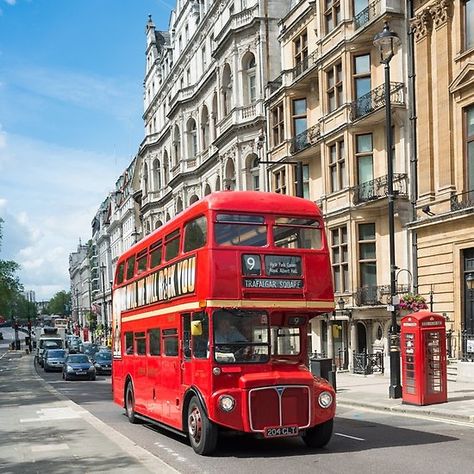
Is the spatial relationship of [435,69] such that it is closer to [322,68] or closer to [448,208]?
[448,208]

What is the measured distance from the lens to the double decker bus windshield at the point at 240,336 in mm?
11945

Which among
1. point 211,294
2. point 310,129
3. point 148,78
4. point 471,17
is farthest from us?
point 148,78

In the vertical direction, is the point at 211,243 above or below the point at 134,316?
above

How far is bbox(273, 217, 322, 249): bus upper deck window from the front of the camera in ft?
41.3

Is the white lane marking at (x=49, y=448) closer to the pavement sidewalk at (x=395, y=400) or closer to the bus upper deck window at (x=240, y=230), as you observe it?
the bus upper deck window at (x=240, y=230)

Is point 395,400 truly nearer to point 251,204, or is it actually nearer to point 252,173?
point 251,204

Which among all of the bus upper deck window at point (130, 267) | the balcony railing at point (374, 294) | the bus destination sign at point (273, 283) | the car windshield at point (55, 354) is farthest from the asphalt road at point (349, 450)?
the car windshield at point (55, 354)

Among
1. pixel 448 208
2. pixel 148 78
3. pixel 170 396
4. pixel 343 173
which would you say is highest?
pixel 148 78

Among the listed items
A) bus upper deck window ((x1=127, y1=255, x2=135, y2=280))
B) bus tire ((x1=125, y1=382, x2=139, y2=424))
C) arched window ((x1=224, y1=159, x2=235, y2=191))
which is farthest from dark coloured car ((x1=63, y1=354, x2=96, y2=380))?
bus upper deck window ((x1=127, y1=255, x2=135, y2=280))

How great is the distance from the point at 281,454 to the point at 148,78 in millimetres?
68229

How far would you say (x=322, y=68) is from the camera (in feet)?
113

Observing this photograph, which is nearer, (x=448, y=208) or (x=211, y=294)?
(x=211, y=294)

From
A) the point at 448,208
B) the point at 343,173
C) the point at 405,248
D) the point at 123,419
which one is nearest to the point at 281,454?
the point at 123,419

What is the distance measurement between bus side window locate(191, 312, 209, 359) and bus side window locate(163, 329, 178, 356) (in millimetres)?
1177
